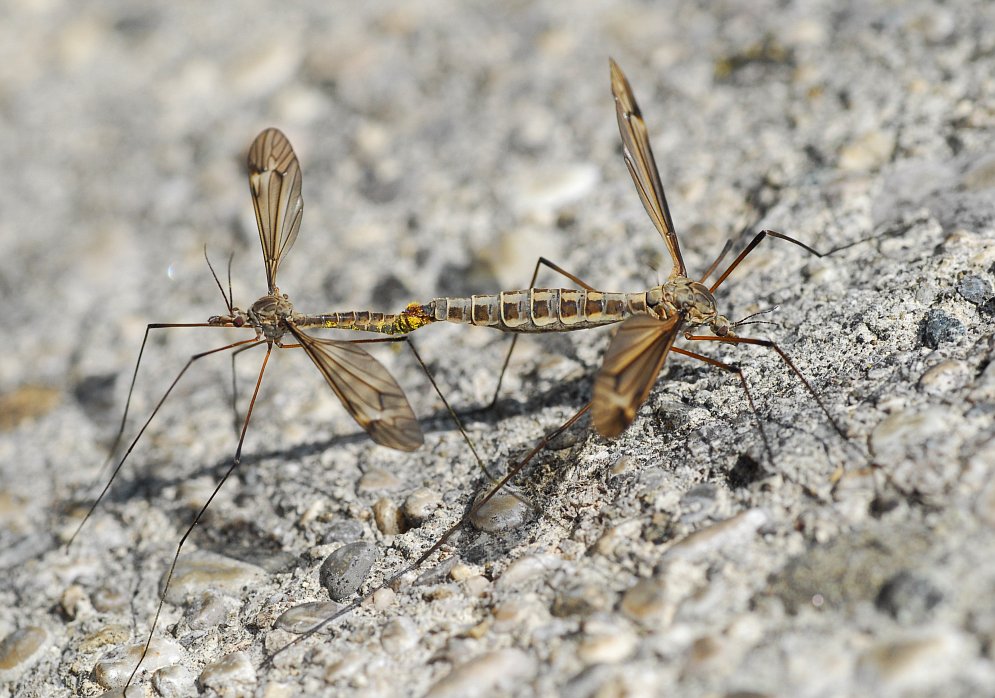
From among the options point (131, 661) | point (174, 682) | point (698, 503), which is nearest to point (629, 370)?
point (698, 503)

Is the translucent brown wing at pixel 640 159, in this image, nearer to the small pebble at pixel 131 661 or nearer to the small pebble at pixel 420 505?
the small pebble at pixel 420 505

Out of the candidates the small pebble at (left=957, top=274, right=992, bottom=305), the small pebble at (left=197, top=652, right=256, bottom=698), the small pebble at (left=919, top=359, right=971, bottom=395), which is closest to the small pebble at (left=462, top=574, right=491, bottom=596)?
the small pebble at (left=197, top=652, right=256, bottom=698)

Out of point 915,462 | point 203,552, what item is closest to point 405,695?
point 203,552

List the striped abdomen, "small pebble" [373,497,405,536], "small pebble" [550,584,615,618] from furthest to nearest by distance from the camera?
the striped abdomen → "small pebble" [373,497,405,536] → "small pebble" [550,584,615,618]

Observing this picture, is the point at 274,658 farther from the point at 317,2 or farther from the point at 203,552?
the point at 317,2

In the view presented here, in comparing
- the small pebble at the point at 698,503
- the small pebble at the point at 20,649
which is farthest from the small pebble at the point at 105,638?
the small pebble at the point at 698,503

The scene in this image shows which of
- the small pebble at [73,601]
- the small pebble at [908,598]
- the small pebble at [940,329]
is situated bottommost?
the small pebble at [908,598]

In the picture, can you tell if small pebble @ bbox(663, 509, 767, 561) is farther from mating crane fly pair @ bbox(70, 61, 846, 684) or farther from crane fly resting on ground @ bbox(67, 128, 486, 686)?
crane fly resting on ground @ bbox(67, 128, 486, 686)

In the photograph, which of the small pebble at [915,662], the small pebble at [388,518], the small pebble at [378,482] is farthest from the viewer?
the small pebble at [378,482]
